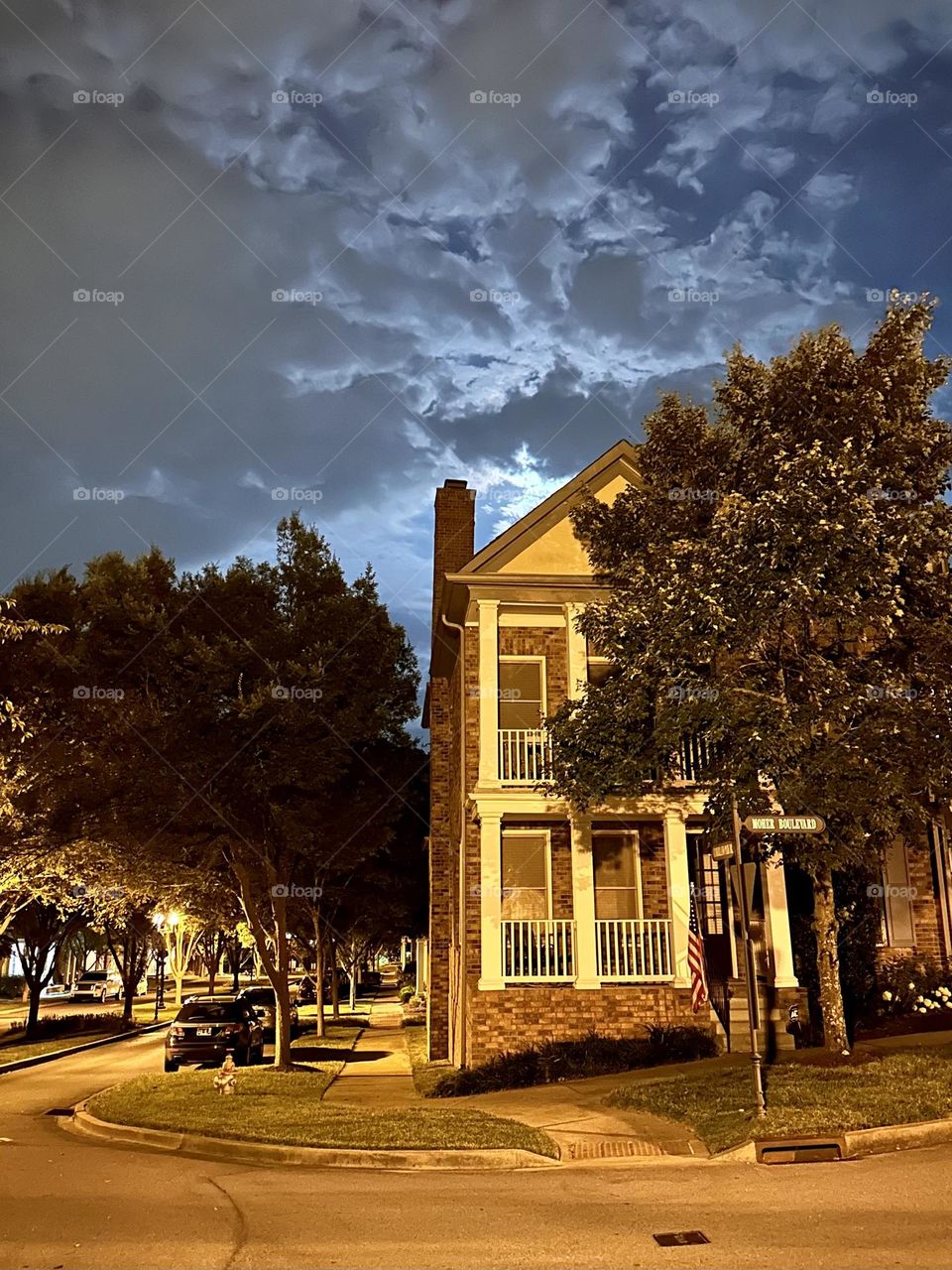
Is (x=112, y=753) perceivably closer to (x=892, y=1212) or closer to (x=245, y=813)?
(x=245, y=813)

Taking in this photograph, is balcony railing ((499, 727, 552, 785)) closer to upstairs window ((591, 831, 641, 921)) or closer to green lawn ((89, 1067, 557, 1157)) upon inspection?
upstairs window ((591, 831, 641, 921))

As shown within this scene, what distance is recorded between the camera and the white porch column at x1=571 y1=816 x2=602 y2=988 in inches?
659

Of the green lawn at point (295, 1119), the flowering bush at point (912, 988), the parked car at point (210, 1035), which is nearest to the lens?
the green lawn at point (295, 1119)

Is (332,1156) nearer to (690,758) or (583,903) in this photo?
(583,903)

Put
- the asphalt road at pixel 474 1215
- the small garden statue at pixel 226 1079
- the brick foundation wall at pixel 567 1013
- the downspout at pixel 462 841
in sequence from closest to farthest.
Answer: the asphalt road at pixel 474 1215 → the small garden statue at pixel 226 1079 → the brick foundation wall at pixel 567 1013 → the downspout at pixel 462 841

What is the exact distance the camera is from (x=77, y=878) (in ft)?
77.2

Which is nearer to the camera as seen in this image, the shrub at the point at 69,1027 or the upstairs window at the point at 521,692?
the upstairs window at the point at 521,692

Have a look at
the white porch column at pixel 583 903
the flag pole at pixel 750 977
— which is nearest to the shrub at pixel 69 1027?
the white porch column at pixel 583 903

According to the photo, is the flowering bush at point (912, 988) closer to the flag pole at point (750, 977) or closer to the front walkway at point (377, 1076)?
the flag pole at point (750, 977)

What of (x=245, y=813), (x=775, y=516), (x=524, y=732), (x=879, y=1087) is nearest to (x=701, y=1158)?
(x=879, y=1087)

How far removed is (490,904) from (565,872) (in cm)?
156

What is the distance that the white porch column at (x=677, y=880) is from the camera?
56.1 feet

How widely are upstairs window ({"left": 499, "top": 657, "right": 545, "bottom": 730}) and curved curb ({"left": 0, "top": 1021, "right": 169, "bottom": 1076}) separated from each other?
13290 millimetres

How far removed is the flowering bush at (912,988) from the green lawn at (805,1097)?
311cm
